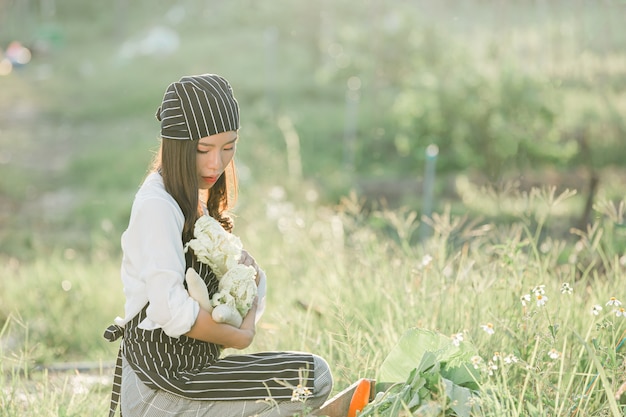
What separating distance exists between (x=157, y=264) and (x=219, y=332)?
0.23 meters

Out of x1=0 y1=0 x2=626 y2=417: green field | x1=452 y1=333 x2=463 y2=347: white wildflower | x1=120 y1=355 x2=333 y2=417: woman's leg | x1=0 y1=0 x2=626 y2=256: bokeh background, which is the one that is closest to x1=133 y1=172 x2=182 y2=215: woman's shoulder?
x1=120 y1=355 x2=333 y2=417: woman's leg

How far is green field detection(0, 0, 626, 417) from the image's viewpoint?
2816 millimetres

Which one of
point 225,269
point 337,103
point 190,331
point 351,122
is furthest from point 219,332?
point 337,103

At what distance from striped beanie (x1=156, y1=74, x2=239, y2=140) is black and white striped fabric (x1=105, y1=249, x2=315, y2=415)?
34cm

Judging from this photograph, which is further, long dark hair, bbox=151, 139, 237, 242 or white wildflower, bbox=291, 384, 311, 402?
long dark hair, bbox=151, 139, 237, 242

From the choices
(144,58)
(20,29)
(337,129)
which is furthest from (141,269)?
(20,29)

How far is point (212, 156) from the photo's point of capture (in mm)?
2338

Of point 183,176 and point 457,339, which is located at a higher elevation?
point 183,176

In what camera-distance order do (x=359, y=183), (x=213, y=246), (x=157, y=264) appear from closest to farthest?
A: (x=157, y=264)
(x=213, y=246)
(x=359, y=183)

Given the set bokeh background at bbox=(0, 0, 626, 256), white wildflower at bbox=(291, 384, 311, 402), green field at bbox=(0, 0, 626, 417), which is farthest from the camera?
bokeh background at bbox=(0, 0, 626, 256)

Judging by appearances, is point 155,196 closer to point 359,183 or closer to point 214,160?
point 214,160

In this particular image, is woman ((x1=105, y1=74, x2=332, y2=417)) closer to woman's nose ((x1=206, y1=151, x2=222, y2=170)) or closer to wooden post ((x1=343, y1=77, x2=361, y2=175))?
woman's nose ((x1=206, y1=151, x2=222, y2=170))

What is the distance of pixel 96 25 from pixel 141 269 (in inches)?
703

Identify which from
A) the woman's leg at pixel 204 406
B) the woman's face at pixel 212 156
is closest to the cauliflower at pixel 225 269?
the woman's face at pixel 212 156
